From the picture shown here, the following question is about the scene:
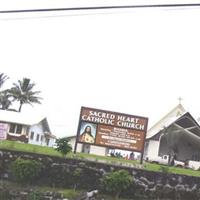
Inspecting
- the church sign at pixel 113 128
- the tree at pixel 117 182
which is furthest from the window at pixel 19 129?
the tree at pixel 117 182

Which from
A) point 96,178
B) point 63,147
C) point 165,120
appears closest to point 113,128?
point 63,147

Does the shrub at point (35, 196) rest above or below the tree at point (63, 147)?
below

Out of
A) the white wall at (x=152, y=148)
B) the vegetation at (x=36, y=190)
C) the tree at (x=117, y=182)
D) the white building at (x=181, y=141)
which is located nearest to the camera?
the vegetation at (x=36, y=190)

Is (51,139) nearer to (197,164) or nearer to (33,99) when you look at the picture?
(33,99)

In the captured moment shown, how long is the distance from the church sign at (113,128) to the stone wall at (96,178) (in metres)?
2.89

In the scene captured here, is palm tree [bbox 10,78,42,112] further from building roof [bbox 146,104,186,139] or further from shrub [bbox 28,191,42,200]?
shrub [bbox 28,191,42,200]

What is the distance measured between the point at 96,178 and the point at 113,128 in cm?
380

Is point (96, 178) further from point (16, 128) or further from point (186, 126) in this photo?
point (16, 128)

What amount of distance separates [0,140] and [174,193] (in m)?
10.8

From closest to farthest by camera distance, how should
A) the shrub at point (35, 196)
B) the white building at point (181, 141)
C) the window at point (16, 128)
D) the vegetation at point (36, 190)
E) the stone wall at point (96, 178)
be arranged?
the shrub at point (35, 196) → the vegetation at point (36, 190) → the stone wall at point (96, 178) → the white building at point (181, 141) → the window at point (16, 128)

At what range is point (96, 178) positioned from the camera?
25.9 meters

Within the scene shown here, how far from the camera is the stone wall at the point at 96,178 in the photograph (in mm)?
25781

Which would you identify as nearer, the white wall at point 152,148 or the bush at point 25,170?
the bush at point 25,170

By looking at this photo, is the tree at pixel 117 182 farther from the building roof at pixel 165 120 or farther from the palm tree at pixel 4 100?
the palm tree at pixel 4 100
